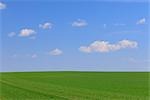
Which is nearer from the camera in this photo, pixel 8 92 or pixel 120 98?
pixel 120 98

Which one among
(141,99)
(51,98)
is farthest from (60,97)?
(141,99)

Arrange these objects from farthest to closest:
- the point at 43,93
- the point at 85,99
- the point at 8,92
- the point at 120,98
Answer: the point at 8,92, the point at 43,93, the point at 120,98, the point at 85,99

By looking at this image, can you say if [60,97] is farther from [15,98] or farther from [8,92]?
[8,92]

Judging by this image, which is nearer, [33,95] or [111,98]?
[111,98]

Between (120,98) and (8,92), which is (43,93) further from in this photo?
(120,98)

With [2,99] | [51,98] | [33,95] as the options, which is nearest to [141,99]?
[51,98]

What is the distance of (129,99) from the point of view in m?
20.3

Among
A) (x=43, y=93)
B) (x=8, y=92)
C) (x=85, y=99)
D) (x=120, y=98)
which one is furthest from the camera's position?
(x=8, y=92)

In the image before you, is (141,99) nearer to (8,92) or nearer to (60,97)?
(60,97)

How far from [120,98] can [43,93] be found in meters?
5.04

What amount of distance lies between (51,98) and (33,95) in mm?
1991

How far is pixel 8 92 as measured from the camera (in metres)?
24.4

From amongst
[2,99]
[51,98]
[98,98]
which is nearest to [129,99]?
[98,98]

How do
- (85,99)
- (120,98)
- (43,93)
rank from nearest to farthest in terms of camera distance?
(85,99), (120,98), (43,93)
